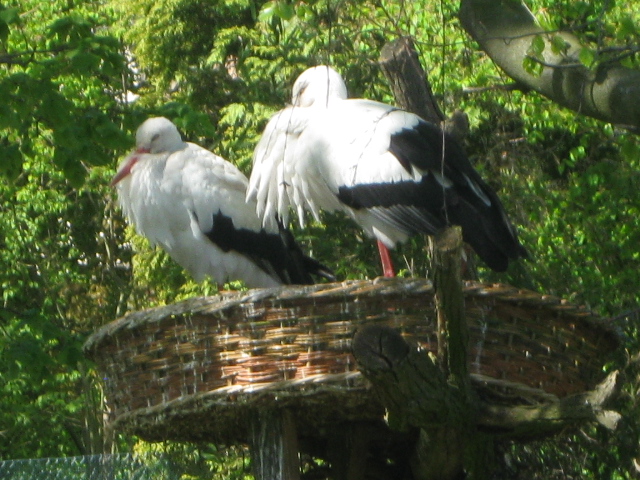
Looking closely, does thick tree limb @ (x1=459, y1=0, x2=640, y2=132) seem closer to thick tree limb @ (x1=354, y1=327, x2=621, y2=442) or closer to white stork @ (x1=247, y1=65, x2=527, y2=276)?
white stork @ (x1=247, y1=65, x2=527, y2=276)

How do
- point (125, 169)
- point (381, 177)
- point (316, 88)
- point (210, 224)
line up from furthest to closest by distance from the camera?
point (125, 169) < point (210, 224) < point (316, 88) < point (381, 177)

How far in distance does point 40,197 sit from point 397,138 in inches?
347

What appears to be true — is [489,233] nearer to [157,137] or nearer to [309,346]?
[309,346]

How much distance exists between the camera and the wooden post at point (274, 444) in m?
3.79

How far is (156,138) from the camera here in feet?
19.4

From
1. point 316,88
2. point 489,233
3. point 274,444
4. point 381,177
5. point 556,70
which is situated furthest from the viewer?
point 316,88

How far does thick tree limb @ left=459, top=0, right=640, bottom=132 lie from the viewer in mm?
3650

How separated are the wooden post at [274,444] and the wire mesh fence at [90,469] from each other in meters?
2.24

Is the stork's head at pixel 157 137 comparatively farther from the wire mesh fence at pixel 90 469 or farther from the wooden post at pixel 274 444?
the wooden post at pixel 274 444

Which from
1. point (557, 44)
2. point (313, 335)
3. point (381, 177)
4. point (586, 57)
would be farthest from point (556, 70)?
point (313, 335)

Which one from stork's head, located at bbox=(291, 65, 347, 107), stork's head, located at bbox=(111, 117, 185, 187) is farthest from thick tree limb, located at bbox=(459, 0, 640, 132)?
stork's head, located at bbox=(111, 117, 185, 187)

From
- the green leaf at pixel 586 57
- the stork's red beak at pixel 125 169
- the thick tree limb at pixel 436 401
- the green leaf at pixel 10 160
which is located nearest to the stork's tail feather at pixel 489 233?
the thick tree limb at pixel 436 401

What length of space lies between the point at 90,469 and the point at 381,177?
2.60m

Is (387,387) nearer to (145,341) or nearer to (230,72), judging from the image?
(145,341)
